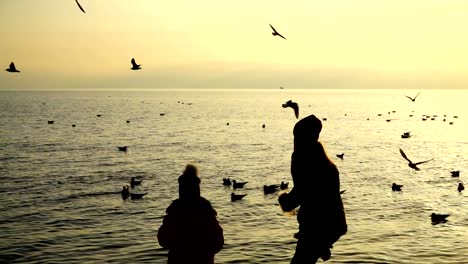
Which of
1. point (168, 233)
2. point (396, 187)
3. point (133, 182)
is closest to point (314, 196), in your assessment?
point (168, 233)

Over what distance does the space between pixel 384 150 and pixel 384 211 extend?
3745 centimetres

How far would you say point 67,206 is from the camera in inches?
1123

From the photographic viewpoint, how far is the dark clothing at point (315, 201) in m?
6.46

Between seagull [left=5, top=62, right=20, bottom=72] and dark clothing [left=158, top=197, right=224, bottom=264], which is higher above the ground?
seagull [left=5, top=62, right=20, bottom=72]

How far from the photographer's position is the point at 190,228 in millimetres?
6121

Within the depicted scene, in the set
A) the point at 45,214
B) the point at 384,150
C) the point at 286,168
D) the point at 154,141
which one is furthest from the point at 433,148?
the point at 45,214

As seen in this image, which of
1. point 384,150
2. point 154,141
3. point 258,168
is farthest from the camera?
point 154,141

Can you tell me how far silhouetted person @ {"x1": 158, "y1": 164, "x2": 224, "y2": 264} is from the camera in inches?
237

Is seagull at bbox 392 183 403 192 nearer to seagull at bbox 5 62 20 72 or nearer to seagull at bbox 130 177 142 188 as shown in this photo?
seagull at bbox 130 177 142 188

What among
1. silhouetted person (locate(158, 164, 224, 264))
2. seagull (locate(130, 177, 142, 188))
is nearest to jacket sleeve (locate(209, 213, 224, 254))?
silhouetted person (locate(158, 164, 224, 264))

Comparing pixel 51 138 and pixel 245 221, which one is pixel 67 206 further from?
pixel 51 138

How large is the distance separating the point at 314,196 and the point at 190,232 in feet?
5.14

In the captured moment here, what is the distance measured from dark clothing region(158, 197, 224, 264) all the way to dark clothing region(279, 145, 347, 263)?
102 cm

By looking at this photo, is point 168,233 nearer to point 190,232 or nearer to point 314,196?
point 190,232
